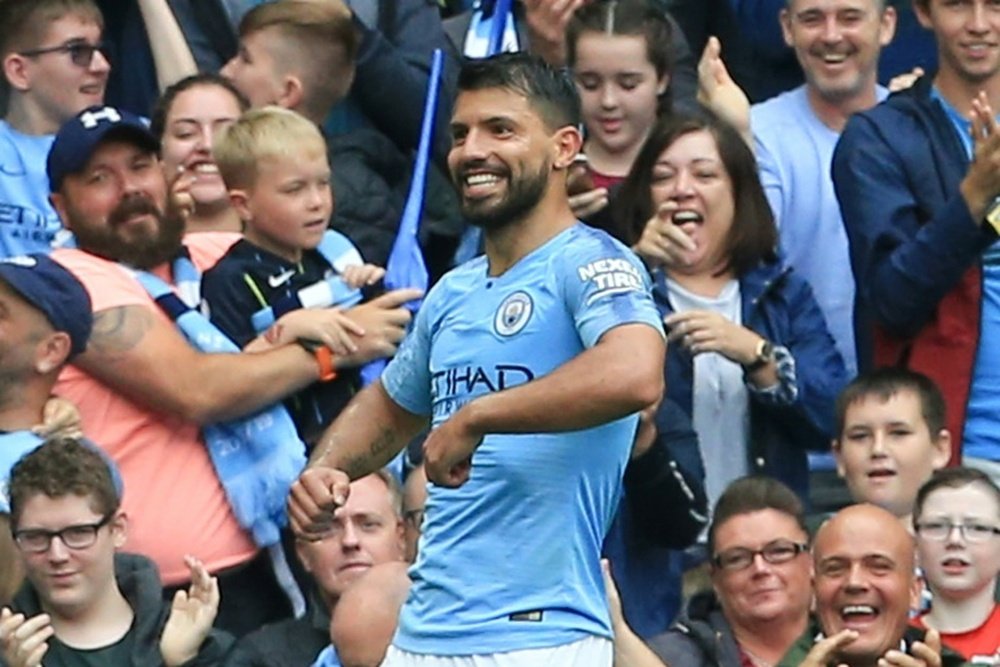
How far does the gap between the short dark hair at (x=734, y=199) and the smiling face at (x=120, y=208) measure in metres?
1.46

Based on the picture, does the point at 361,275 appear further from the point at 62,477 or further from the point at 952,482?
the point at 952,482

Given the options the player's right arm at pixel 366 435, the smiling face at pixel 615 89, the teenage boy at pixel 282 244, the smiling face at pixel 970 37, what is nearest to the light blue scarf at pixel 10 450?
the teenage boy at pixel 282 244

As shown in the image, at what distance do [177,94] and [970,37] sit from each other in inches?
102

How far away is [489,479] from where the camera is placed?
7086 mm

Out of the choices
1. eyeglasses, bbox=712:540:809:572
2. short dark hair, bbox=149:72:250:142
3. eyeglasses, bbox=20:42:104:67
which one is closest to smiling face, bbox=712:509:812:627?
eyeglasses, bbox=712:540:809:572

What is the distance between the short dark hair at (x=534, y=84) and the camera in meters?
7.27

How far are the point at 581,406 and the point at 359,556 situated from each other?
8.23 feet

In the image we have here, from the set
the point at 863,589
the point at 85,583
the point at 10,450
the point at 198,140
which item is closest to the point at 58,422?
the point at 10,450

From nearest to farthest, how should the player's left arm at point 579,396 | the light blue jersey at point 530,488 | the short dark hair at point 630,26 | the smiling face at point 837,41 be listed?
the player's left arm at point 579,396
the light blue jersey at point 530,488
the short dark hair at point 630,26
the smiling face at point 837,41

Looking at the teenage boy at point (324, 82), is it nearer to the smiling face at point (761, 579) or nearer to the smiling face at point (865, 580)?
the smiling face at point (761, 579)

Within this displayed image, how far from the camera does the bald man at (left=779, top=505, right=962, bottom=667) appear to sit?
8406 mm

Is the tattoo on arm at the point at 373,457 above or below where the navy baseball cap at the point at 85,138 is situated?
below

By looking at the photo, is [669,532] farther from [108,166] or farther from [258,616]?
[108,166]

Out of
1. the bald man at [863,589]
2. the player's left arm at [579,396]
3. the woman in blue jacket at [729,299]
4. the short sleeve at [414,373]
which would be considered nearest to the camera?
the player's left arm at [579,396]
